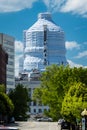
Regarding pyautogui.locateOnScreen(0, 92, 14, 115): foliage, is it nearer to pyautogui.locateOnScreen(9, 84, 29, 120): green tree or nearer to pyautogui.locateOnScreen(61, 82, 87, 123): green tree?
pyautogui.locateOnScreen(9, 84, 29, 120): green tree

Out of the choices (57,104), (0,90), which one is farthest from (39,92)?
(57,104)

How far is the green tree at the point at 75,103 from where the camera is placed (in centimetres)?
6762

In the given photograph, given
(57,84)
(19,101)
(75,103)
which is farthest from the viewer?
(19,101)

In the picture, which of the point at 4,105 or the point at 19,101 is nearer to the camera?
the point at 4,105

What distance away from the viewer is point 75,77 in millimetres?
94312

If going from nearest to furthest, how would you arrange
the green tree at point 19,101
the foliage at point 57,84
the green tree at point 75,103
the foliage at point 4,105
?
the green tree at point 75,103 < the foliage at point 57,84 < the foliage at point 4,105 < the green tree at point 19,101

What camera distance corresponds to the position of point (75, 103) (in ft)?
222

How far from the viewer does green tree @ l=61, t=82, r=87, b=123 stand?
67.6m

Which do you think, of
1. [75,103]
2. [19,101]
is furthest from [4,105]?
[75,103]

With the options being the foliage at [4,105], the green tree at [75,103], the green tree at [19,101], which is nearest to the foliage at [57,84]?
the foliage at [4,105]

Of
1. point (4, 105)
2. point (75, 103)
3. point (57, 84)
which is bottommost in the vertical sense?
point (75, 103)

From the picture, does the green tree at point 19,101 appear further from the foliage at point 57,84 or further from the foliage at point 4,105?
the foliage at point 57,84

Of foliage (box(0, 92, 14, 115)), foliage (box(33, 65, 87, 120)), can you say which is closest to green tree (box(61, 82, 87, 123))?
foliage (box(33, 65, 87, 120))

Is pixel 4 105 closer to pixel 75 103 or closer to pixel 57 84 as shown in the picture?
pixel 57 84
